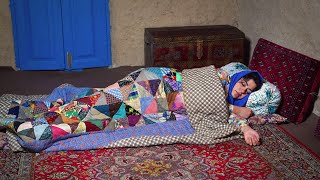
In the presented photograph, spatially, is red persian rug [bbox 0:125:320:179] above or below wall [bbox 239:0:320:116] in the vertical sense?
below

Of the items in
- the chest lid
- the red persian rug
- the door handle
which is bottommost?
the red persian rug

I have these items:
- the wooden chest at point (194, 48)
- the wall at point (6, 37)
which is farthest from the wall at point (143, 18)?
the wooden chest at point (194, 48)

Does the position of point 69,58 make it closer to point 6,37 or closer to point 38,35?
point 38,35

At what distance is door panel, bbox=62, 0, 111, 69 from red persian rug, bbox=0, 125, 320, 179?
241cm

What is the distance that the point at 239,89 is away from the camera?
368 cm

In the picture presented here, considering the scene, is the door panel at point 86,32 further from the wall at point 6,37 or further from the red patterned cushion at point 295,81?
the red patterned cushion at point 295,81

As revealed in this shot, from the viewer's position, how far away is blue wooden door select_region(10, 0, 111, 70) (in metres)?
5.26

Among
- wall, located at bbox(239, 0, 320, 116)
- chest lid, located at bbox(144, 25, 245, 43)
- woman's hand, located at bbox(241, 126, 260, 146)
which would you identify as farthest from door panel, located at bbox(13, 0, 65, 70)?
woman's hand, located at bbox(241, 126, 260, 146)

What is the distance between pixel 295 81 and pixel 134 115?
1383mm

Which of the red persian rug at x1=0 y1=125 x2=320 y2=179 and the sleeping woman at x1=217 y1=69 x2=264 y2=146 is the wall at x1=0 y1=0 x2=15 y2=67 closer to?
the red persian rug at x1=0 y1=125 x2=320 y2=179

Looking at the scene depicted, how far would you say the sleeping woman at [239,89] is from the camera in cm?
364

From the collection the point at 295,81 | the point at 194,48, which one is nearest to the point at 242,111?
the point at 295,81

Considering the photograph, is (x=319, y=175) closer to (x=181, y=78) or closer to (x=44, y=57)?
(x=181, y=78)

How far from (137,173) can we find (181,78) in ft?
3.39
